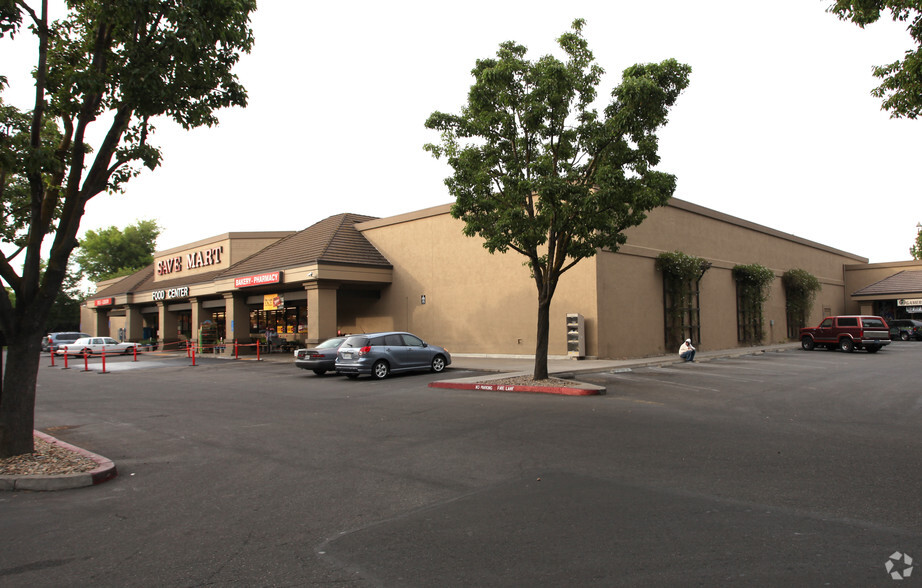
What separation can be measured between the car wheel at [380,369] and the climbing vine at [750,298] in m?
21.8

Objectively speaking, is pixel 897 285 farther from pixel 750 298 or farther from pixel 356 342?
pixel 356 342

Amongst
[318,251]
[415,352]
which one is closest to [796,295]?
[415,352]

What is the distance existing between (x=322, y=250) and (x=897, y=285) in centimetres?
4241

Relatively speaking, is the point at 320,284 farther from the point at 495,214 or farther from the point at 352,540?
the point at 352,540

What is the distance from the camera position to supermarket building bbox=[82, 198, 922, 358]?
23.9m

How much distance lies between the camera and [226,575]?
4.09 meters

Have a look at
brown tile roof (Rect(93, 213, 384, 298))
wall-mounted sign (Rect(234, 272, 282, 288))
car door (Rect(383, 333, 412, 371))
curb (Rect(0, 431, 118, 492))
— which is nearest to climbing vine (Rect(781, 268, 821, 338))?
brown tile roof (Rect(93, 213, 384, 298))

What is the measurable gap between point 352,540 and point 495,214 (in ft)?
38.3

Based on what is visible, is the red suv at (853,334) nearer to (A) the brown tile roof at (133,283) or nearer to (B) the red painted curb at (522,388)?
(B) the red painted curb at (522,388)

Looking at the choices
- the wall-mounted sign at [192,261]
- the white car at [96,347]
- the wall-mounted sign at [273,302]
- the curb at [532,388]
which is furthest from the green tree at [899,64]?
the white car at [96,347]

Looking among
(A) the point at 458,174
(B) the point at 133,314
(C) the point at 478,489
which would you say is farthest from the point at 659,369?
(B) the point at 133,314

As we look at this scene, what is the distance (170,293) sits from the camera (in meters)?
38.1

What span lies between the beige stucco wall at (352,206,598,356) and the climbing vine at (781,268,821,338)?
20934 mm

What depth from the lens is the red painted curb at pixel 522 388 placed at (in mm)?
13508
